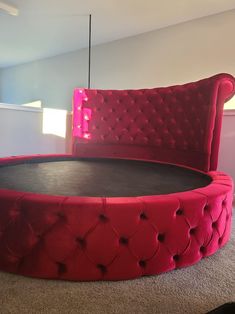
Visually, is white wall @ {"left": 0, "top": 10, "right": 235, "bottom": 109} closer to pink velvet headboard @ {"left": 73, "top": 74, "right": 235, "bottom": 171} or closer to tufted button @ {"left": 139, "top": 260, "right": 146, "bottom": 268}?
pink velvet headboard @ {"left": 73, "top": 74, "right": 235, "bottom": 171}

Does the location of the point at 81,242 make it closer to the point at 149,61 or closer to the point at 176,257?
the point at 176,257

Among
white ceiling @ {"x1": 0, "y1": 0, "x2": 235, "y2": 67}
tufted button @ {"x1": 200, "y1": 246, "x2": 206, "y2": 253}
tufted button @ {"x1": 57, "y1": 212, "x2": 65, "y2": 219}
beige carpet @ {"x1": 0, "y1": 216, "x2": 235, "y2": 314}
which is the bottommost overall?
beige carpet @ {"x1": 0, "y1": 216, "x2": 235, "y2": 314}

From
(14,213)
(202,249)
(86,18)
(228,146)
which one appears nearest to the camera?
(14,213)

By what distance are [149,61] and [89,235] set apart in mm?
3658

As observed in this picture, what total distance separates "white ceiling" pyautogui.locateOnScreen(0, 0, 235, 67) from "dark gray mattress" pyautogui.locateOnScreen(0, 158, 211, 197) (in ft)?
7.14

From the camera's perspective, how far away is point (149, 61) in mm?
4258

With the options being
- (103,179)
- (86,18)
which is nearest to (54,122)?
(86,18)

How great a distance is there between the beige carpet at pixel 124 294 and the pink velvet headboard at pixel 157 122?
1.41 m

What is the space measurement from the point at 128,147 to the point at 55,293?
90.9 inches

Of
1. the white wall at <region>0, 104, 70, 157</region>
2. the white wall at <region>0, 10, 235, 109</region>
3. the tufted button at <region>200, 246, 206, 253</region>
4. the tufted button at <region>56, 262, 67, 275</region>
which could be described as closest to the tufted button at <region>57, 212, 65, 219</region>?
the tufted button at <region>56, 262, 67, 275</region>

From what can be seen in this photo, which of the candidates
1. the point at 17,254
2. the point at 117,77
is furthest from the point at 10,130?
the point at 17,254

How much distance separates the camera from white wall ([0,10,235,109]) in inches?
137

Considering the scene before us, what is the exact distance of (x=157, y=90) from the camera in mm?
3156

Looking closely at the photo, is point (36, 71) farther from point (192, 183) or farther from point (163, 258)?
point (163, 258)
